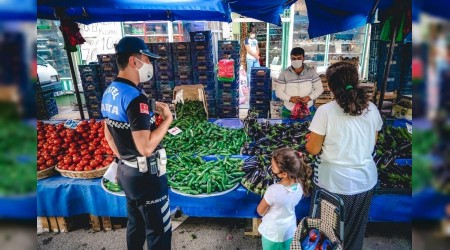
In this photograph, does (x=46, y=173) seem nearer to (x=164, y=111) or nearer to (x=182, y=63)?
(x=164, y=111)

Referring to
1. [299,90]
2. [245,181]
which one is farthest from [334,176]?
[299,90]

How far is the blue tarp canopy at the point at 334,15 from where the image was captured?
217 inches

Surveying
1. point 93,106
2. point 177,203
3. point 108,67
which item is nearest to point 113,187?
point 177,203

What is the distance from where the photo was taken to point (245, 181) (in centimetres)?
321

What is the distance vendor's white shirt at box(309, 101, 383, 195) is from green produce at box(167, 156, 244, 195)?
3.96ft

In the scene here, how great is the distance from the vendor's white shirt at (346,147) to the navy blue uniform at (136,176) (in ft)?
4.51

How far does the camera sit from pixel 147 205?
242 cm

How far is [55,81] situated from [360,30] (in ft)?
34.8

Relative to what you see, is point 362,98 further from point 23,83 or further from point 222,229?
point 222,229

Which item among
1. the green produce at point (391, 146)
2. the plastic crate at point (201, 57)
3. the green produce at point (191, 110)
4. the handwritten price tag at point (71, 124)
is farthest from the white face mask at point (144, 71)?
the plastic crate at point (201, 57)

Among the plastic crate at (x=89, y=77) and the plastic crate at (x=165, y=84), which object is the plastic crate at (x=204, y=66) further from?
the plastic crate at (x=89, y=77)

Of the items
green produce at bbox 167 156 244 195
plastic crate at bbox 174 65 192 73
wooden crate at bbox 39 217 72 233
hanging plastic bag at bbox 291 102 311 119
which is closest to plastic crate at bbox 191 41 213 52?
plastic crate at bbox 174 65 192 73

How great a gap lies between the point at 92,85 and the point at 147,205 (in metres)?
6.19

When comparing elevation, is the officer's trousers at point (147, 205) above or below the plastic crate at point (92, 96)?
below
